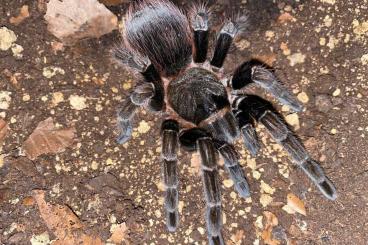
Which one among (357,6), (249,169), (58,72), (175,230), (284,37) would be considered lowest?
(175,230)

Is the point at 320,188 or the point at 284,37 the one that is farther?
the point at 284,37

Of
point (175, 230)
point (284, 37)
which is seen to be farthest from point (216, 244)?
point (284, 37)

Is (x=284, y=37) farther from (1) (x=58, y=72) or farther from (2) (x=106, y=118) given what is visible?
(1) (x=58, y=72)

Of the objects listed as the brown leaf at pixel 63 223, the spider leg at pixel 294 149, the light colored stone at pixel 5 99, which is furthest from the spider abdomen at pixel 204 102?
the light colored stone at pixel 5 99

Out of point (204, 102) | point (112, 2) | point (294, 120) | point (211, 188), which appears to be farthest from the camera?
point (112, 2)

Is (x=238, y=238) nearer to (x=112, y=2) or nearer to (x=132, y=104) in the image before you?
(x=132, y=104)

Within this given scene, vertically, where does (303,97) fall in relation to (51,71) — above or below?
above

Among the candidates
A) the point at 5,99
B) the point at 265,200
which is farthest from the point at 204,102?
the point at 5,99

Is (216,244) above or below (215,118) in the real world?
below
